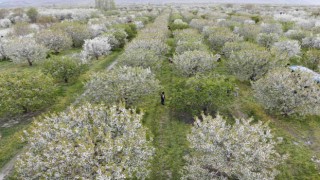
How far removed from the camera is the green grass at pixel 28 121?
23.6m

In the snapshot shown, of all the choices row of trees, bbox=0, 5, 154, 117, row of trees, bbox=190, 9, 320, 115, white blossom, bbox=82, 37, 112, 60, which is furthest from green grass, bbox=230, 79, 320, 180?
white blossom, bbox=82, 37, 112, 60

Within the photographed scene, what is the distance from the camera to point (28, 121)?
94.3 ft

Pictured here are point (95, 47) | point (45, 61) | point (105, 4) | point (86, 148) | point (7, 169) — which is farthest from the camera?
point (105, 4)

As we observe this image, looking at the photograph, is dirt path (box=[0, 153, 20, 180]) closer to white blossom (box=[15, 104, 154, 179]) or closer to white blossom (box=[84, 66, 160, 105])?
white blossom (box=[15, 104, 154, 179])

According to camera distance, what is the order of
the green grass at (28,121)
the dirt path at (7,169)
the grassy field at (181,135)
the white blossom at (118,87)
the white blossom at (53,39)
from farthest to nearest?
1. the white blossom at (53,39)
2. the white blossom at (118,87)
3. the green grass at (28,121)
4. the grassy field at (181,135)
5. the dirt path at (7,169)

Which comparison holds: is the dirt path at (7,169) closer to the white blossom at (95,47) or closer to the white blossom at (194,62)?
the white blossom at (194,62)

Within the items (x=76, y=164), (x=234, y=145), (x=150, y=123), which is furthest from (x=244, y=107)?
(x=76, y=164)

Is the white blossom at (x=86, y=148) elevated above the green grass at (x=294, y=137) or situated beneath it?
elevated above

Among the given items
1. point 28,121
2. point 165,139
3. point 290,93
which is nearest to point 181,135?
point 165,139

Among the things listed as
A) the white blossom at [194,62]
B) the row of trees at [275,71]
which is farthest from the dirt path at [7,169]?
the row of trees at [275,71]

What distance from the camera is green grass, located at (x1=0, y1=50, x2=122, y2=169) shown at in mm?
23625

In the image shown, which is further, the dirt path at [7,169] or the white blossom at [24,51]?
the white blossom at [24,51]

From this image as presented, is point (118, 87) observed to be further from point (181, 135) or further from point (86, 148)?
point (86, 148)

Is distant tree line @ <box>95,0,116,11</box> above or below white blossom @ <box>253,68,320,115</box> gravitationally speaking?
above
